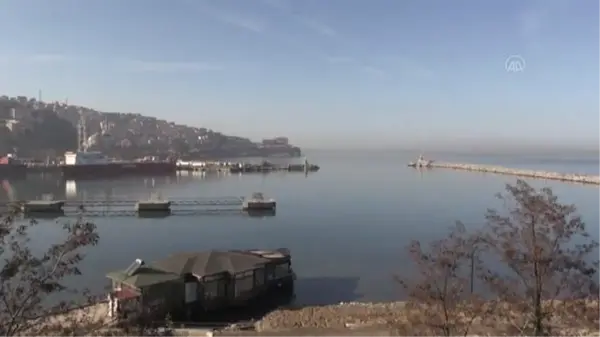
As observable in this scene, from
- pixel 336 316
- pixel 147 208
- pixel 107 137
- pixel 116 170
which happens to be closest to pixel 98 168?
pixel 116 170

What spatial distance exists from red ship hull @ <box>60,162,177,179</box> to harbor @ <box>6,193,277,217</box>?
102 ft

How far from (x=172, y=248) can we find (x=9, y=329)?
761 inches

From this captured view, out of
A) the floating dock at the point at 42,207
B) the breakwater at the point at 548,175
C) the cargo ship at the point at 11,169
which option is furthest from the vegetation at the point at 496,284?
the cargo ship at the point at 11,169

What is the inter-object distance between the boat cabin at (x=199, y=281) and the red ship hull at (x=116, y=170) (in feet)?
185

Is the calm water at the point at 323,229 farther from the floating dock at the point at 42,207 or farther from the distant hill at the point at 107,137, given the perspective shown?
the distant hill at the point at 107,137

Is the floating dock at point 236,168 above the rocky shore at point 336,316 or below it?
above

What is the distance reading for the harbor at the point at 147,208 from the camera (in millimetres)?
34719

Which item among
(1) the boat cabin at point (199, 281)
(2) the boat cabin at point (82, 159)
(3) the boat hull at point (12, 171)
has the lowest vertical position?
(1) the boat cabin at point (199, 281)

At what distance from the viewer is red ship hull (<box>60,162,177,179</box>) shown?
221 ft

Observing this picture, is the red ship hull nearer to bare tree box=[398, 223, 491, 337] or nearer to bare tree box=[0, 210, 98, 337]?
bare tree box=[398, 223, 491, 337]

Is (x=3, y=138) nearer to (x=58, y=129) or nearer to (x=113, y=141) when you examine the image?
(x=58, y=129)

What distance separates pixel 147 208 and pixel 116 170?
4030cm

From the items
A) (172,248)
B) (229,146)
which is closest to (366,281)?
(172,248)

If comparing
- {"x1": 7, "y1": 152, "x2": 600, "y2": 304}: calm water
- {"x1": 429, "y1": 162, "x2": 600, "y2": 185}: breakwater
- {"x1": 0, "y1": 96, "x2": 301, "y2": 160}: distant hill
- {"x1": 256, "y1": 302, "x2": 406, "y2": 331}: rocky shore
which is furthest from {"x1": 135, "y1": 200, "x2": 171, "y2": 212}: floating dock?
{"x1": 0, "y1": 96, "x2": 301, "y2": 160}: distant hill
